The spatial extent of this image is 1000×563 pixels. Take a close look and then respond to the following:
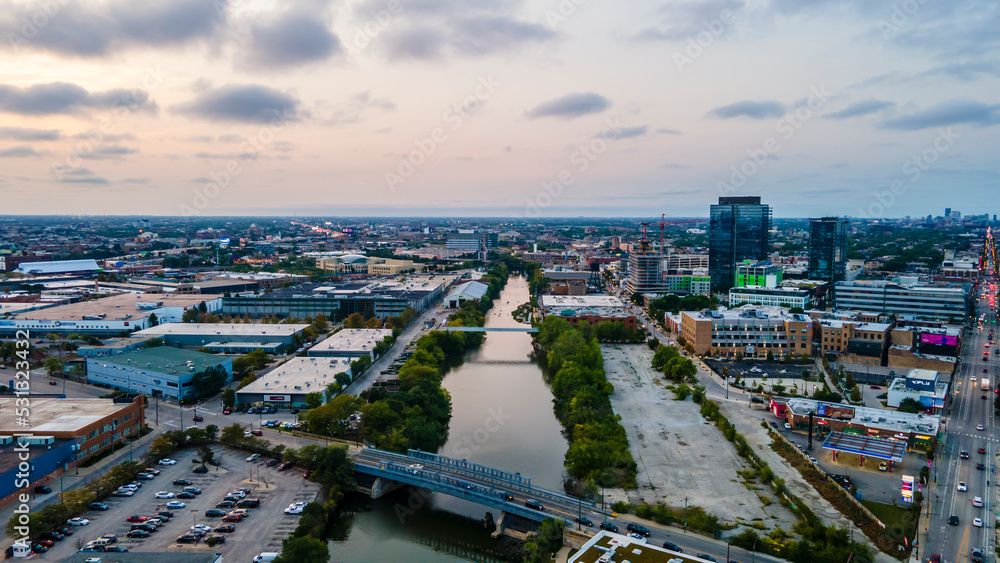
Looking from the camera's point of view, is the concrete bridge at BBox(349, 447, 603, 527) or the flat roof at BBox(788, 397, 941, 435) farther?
the flat roof at BBox(788, 397, 941, 435)

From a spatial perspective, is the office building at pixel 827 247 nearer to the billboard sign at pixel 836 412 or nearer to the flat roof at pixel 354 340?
the billboard sign at pixel 836 412

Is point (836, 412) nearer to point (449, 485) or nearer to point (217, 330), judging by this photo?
point (449, 485)

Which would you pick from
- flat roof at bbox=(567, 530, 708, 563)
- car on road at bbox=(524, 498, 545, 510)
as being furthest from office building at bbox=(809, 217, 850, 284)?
flat roof at bbox=(567, 530, 708, 563)

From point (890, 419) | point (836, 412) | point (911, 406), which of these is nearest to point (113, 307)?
point (836, 412)

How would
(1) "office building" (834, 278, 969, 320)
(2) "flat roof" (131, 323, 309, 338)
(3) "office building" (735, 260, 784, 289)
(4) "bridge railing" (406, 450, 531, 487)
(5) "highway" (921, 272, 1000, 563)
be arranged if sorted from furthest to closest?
(3) "office building" (735, 260, 784, 289) → (1) "office building" (834, 278, 969, 320) → (2) "flat roof" (131, 323, 309, 338) → (4) "bridge railing" (406, 450, 531, 487) → (5) "highway" (921, 272, 1000, 563)

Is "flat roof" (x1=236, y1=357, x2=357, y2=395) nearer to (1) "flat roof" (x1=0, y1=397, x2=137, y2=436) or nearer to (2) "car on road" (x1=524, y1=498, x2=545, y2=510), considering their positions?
(1) "flat roof" (x1=0, y1=397, x2=137, y2=436)

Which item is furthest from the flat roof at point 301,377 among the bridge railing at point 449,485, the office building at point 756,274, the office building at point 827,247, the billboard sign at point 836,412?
the office building at point 827,247

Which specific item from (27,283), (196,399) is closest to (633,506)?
(196,399)
